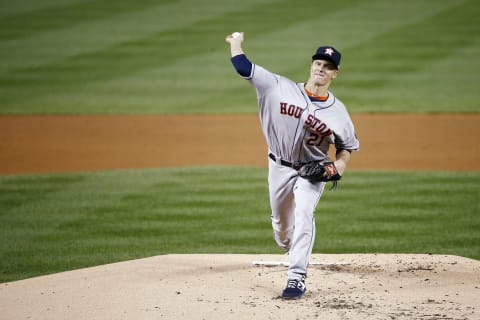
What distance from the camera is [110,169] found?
11.9 m

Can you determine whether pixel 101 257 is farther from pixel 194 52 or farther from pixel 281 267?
pixel 194 52

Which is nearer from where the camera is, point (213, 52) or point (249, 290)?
point (249, 290)

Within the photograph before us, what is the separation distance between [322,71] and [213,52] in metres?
13.2

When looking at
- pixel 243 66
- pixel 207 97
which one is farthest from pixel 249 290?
pixel 207 97

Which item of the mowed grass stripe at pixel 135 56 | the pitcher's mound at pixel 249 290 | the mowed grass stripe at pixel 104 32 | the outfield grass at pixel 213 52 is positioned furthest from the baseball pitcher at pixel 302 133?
the mowed grass stripe at pixel 104 32

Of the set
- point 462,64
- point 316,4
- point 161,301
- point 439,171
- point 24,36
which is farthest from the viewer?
point 316,4

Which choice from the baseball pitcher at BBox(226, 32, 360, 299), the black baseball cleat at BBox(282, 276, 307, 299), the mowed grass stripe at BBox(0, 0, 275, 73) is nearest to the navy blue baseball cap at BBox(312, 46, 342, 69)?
the baseball pitcher at BBox(226, 32, 360, 299)

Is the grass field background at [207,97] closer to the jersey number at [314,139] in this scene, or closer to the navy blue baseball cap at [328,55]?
the jersey number at [314,139]

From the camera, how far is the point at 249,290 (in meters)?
6.32

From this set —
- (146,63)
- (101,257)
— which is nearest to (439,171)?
(101,257)

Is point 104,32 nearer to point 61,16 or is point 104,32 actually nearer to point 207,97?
point 61,16

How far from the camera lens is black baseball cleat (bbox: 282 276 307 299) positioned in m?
6.04

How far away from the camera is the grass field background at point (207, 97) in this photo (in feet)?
28.1

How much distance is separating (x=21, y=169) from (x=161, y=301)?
256 inches
